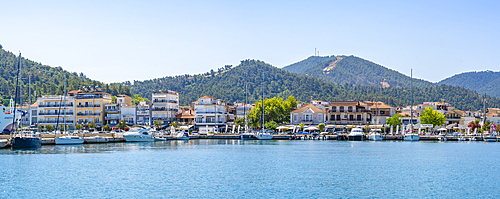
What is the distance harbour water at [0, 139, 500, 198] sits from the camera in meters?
31.2

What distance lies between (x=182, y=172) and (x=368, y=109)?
8021cm

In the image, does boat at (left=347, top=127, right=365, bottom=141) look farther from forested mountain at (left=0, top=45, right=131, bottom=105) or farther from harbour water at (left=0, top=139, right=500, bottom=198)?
forested mountain at (left=0, top=45, right=131, bottom=105)

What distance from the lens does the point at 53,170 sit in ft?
136

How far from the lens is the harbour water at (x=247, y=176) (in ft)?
102

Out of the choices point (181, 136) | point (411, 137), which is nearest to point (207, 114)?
point (181, 136)

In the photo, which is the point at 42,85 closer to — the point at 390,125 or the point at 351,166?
the point at 390,125

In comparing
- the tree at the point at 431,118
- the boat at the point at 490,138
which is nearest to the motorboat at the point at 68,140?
the tree at the point at 431,118

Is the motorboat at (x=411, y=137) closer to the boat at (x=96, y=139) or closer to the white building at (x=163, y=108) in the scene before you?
the boat at (x=96, y=139)

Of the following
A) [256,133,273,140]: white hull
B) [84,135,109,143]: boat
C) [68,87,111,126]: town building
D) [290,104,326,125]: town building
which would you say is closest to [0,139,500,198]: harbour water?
[84,135,109,143]: boat

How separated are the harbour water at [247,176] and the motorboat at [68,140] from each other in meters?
18.9

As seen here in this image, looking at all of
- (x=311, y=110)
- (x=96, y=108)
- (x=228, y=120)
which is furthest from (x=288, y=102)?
(x=96, y=108)

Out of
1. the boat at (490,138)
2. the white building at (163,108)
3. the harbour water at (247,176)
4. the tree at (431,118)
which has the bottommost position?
the harbour water at (247,176)

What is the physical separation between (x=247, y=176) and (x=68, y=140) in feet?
148

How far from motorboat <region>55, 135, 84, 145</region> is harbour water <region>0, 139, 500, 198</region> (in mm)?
18890
